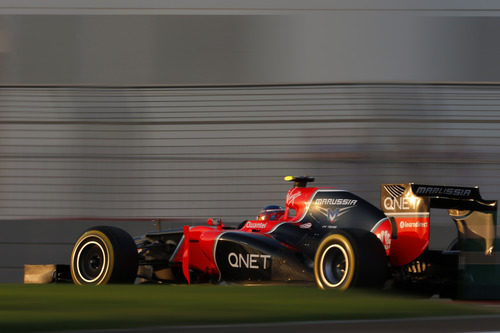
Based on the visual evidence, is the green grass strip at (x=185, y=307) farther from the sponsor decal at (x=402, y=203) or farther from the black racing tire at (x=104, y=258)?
the black racing tire at (x=104, y=258)

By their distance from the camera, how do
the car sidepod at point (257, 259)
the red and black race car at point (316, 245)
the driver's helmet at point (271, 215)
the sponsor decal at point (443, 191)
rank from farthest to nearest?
1. the driver's helmet at point (271, 215)
2. the car sidepod at point (257, 259)
3. the sponsor decal at point (443, 191)
4. the red and black race car at point (316, 245)

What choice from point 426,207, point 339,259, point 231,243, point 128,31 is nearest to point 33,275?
point 231,243

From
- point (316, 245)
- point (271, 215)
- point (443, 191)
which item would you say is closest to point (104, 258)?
point (271, 215)

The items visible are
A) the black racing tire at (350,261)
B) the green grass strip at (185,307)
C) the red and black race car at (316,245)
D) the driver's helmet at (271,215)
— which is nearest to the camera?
the green grass strip at (185,307)

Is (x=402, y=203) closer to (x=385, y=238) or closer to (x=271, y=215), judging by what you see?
(x=385, y=238)

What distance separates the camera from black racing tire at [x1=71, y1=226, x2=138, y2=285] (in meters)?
8.55

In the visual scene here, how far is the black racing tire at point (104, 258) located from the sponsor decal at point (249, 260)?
94cm

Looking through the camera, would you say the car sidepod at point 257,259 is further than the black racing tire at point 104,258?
No

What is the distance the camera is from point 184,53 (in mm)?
12906

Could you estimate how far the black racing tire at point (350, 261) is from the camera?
23.7 ft

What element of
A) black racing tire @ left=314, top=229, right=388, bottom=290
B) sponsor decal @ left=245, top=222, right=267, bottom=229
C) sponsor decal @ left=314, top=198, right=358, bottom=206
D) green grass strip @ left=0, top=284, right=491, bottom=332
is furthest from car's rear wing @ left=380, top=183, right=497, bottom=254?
sponsor decal @ left=245, top=222, right=267, bottom=229

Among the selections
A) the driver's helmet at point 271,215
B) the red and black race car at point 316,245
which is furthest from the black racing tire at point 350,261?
the driver's helmet at point 271,215

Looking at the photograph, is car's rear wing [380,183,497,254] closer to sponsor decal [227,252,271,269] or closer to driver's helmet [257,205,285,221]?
sponsor decal [227,252,271,269]

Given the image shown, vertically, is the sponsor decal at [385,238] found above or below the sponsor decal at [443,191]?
below
